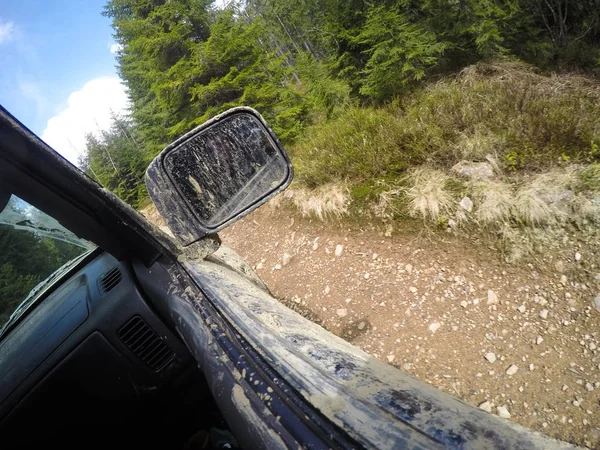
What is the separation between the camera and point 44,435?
1424 mm

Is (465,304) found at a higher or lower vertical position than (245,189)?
lower

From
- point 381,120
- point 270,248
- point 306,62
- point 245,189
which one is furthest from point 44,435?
point 306,62

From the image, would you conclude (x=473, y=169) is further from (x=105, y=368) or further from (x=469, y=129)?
(x=105, y=368)

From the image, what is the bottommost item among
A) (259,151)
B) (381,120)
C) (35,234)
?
(381,120)

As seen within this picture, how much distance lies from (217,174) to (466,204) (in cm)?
337

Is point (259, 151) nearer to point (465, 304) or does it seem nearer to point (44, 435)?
point (44, 435)

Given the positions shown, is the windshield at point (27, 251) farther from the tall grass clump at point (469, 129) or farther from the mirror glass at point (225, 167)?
the tall grass clump at point (469, 129)

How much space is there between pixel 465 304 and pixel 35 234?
3712mm

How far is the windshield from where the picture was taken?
1.34 m

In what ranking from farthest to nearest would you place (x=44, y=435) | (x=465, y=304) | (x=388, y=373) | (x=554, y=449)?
(x=465, y=304) < (x=44, y=435) < (x=388, y=373) < (x=554, y=449)

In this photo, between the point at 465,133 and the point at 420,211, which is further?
the point at 465,133

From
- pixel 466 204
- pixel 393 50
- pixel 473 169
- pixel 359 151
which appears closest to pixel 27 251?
pixel 466 204

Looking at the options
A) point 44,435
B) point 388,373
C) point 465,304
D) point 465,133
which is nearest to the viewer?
point 388,373

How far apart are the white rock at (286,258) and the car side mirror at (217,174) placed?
3.51m
